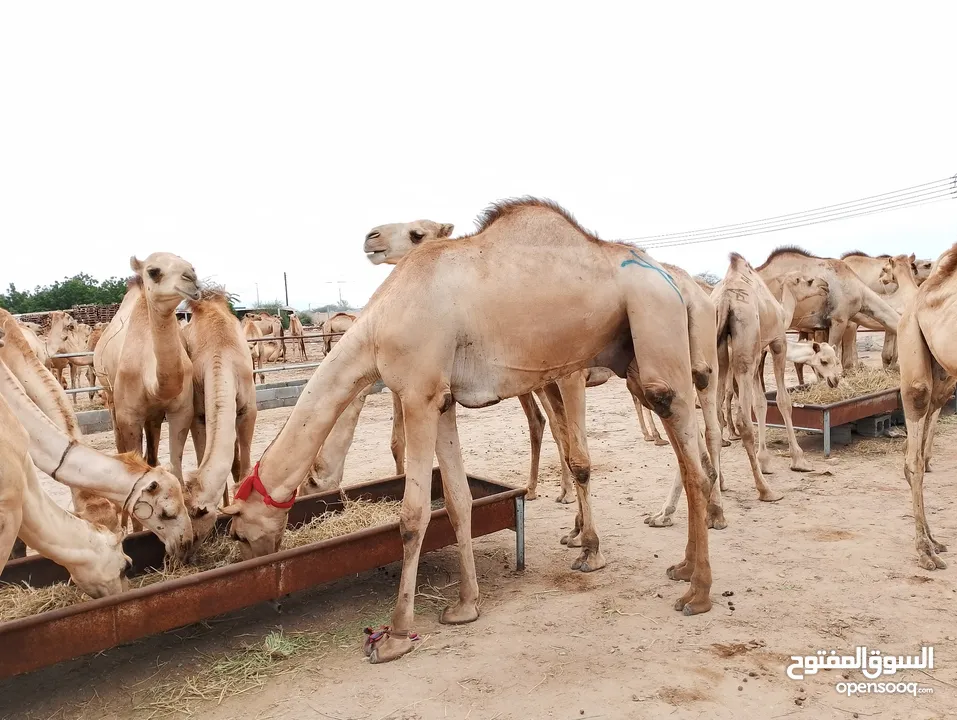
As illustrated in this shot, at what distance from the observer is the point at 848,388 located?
936 centimetres

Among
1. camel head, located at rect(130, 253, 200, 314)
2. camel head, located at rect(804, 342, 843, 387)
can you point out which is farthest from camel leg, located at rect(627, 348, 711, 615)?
camel head, located at rect(804, 342, 843, 387)

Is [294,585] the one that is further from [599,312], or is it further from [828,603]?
[828,603]

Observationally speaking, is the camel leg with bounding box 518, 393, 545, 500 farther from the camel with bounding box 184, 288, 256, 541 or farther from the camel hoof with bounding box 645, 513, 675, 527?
the camel with bounding box 184, 288, 256, 541

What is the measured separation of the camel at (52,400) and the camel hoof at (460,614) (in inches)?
84.7

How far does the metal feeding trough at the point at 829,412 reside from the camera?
801 cm

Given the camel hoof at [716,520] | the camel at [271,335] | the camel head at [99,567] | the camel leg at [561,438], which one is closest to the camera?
the camel head at [99,567]

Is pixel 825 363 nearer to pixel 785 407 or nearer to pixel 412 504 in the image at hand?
pixel 785 407

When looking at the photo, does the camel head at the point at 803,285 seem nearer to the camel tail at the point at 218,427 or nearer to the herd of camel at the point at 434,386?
the herd of camel at the point at 434,386

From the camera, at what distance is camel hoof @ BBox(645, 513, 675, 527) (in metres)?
6.05

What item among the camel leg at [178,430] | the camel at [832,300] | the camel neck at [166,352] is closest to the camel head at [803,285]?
the camel at [832,300]

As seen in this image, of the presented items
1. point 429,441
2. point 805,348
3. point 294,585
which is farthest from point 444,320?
point 805,348

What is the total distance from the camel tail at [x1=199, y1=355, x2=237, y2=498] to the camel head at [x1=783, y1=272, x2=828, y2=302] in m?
8.75

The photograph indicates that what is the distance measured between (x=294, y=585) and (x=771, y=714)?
8.58ft

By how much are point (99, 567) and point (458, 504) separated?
2088mm
